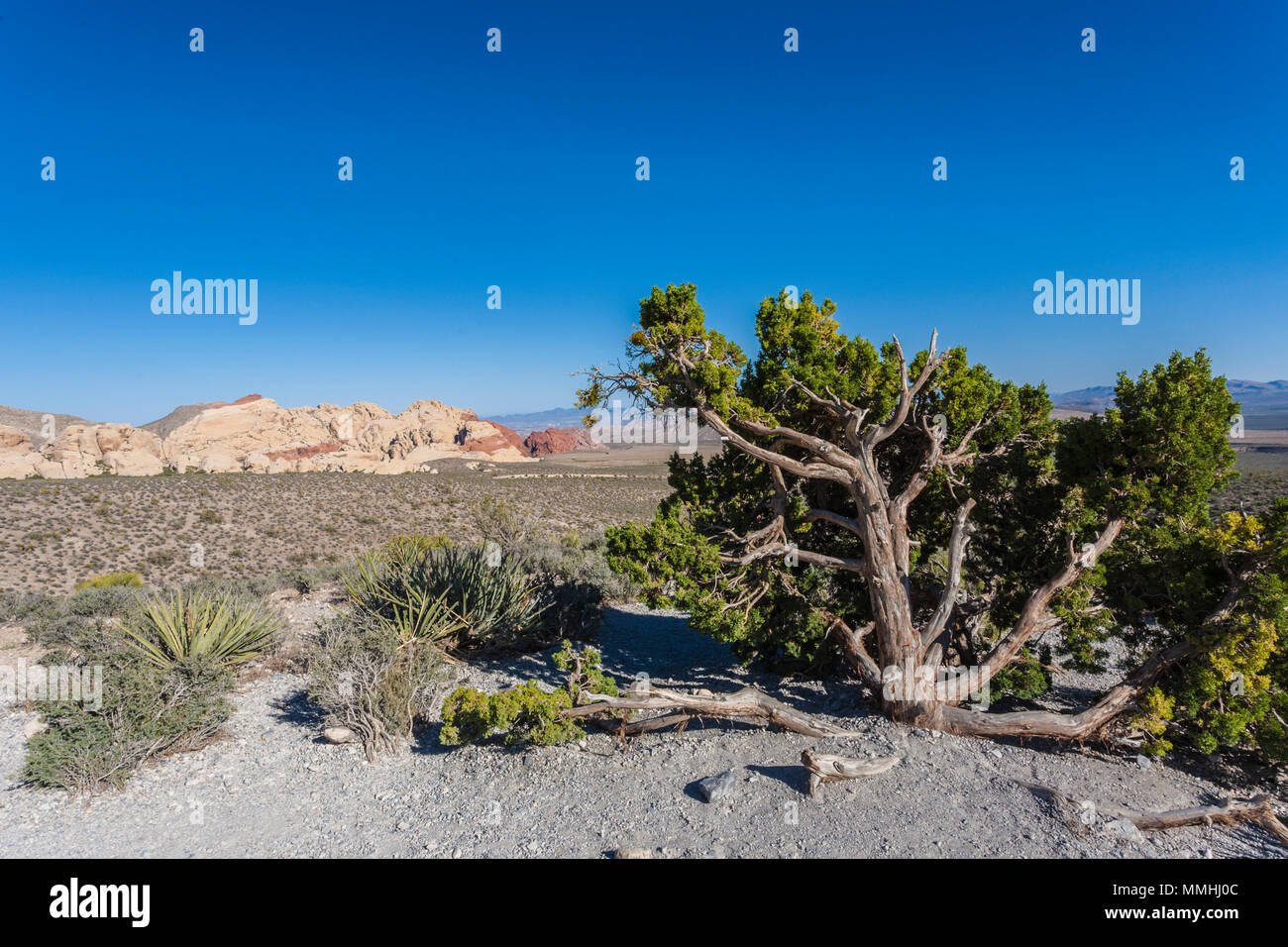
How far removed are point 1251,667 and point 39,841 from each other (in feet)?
33.4

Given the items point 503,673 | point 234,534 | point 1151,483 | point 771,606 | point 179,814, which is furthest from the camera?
point 234,534

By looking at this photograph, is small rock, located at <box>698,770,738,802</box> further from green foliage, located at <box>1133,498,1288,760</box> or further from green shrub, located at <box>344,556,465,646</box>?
green shrub, located at <box>344,556,465,646</box>

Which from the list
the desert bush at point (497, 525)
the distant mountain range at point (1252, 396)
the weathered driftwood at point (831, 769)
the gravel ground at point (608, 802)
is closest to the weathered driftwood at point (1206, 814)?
the gravel ground at point (608, 802)

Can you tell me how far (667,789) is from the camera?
17.0ft

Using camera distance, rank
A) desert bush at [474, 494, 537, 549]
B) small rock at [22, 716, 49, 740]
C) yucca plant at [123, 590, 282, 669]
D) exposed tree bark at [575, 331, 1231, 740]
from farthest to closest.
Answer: desert bush at [474, 494, 537, 549] < yucca plant at [123, 590, 282, 669] < small rock at [22, 716, 49, 740] < exposed tree bark at [575, 331, 1231, 740]

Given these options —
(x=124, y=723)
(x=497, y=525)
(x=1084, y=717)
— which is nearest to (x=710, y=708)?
(x=1084, y=717)

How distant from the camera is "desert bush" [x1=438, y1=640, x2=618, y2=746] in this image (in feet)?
17.8

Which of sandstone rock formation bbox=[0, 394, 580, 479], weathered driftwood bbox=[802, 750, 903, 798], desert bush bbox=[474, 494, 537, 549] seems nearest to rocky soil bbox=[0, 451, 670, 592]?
desert bush bbox=[474, 494, 537, 549]

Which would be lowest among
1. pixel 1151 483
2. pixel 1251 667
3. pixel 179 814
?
pixel 179 814

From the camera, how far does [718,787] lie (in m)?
5.00

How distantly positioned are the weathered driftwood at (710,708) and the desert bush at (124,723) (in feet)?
13.6

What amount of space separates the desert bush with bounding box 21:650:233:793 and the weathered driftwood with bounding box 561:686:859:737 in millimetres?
4139

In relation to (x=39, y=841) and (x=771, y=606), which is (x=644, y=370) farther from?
(x=39, y=841)
